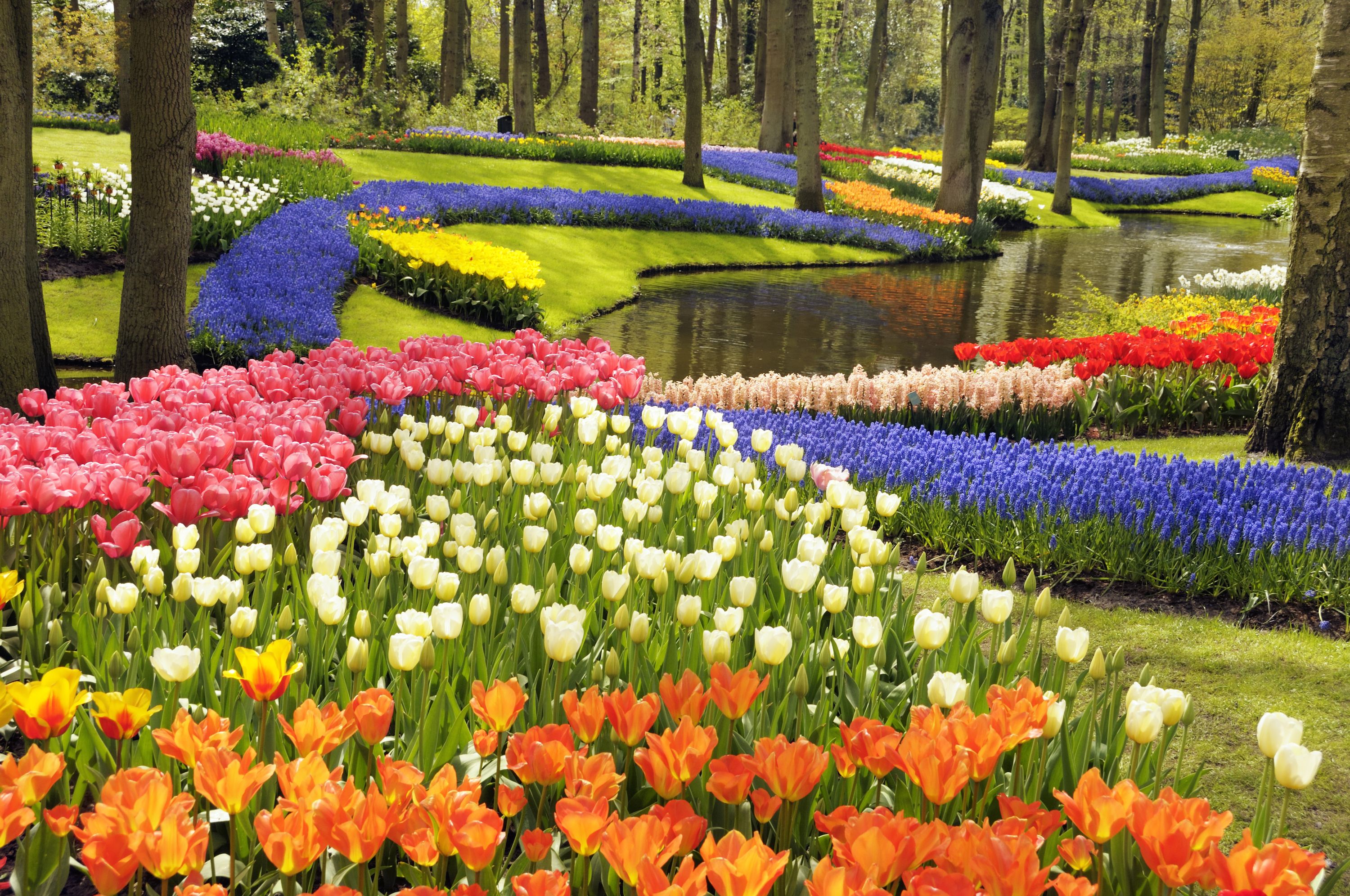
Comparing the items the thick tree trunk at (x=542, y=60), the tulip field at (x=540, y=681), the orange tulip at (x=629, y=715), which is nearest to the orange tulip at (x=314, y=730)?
the tulip field at (x=540, y=681)

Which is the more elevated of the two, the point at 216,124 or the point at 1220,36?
the point at 1220,36

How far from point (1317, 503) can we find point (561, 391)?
3890mm

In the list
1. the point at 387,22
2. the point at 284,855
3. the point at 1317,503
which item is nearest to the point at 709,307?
the point at 1317,503

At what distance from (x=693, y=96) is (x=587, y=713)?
20.3m

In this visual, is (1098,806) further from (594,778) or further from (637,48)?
(637,48)

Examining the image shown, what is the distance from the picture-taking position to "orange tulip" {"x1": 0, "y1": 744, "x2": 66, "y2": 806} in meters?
1.70

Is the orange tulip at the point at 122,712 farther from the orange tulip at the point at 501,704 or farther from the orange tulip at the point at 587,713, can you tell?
the orange tulip at the point at 587,713

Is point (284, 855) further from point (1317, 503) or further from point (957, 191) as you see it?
point (957, 191)

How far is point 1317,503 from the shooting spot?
5.25 metres

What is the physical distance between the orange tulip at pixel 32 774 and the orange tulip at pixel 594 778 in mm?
831

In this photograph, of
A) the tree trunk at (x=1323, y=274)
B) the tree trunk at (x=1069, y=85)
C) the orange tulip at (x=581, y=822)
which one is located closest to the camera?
the orange tulip at (x=581, y=822)

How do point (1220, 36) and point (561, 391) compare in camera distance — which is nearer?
point (561, 391)

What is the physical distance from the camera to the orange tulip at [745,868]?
1.49 m

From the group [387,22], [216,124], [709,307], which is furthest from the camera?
[387,22]
